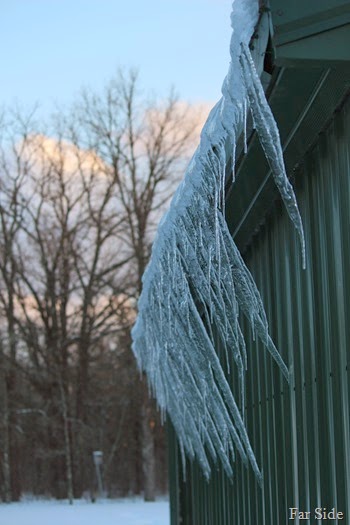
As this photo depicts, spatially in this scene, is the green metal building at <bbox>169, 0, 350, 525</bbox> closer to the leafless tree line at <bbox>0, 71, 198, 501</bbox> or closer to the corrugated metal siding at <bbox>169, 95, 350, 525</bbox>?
the corrugated metal siding at <bbox>169, 95, 350, 525</bbox>

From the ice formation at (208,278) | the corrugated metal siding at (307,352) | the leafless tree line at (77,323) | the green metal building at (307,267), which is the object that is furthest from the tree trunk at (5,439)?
the green metal building at (307,267)

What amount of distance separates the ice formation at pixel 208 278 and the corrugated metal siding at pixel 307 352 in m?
0.15

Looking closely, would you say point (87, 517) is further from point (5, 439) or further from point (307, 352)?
point (307, 352)

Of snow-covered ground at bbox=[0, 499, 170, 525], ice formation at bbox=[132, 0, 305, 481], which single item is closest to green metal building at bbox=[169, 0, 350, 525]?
ice formation at bbox=[132, 0, 305, 481]

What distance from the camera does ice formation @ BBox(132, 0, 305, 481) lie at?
321 cm

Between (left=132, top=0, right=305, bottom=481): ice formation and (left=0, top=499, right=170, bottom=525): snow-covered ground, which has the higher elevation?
(left=132, top=0, right=305, bottom=481): ice formation

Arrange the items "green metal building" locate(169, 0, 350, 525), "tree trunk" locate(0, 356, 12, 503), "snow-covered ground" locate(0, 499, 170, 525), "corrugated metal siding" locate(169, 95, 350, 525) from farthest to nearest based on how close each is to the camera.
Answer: "tree trunk" locate(0, 356, 12, 503) → "snow-covered ground" locate(0, 499, 170, 525) → "corrugated metal siding" locate(169, 95, 350, 525) → "green metal building" locate(169, 0, 350, 525)

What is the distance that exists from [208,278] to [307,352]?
27.3 inches

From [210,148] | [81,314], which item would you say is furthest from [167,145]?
[210,148]

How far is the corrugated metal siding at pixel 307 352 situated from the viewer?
3695mm

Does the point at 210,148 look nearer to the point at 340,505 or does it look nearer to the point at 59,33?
the point at 340,505

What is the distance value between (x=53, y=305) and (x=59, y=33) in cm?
740

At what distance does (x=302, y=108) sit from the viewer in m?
3.60

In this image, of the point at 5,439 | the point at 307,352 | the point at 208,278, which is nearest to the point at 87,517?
the point at 5,439
